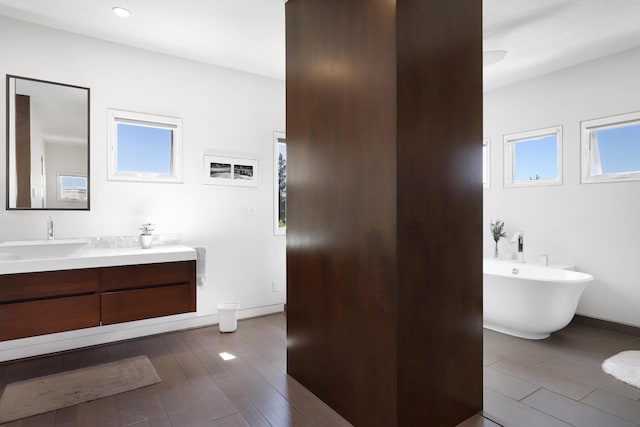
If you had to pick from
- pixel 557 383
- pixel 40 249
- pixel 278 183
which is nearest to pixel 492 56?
pixel 278 183

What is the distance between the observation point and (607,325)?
142 inches

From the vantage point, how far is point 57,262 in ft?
8.45

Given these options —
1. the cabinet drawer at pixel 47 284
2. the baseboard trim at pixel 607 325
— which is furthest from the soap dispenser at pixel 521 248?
the cabinet drawer at pixel 47 284

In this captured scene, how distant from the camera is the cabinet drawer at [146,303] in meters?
2.80

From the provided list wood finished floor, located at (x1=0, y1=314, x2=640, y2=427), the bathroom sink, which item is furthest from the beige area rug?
the bathroom sink

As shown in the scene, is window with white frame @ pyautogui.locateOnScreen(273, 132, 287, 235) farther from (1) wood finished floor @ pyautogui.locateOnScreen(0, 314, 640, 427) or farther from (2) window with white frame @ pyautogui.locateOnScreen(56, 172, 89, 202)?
(2) window with white frame @ pyautogui.locateOnScreen(56, 172, 89, 202)

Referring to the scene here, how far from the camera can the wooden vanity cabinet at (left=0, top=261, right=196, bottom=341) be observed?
2.46 meters

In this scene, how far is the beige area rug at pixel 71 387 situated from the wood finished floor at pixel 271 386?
84mm

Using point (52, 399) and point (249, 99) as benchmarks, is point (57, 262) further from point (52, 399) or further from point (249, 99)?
point (249, 99)

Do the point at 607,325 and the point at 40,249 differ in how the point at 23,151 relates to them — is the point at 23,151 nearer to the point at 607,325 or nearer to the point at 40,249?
the point at 40,249

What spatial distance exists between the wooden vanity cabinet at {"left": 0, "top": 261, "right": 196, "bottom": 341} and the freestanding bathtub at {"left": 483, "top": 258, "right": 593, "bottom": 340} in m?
2.82

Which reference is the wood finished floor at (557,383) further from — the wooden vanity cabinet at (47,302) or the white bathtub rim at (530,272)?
the wooden vanity cabinet at (47,302)

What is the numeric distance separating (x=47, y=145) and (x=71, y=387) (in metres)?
1.95

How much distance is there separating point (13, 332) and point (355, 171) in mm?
2546
